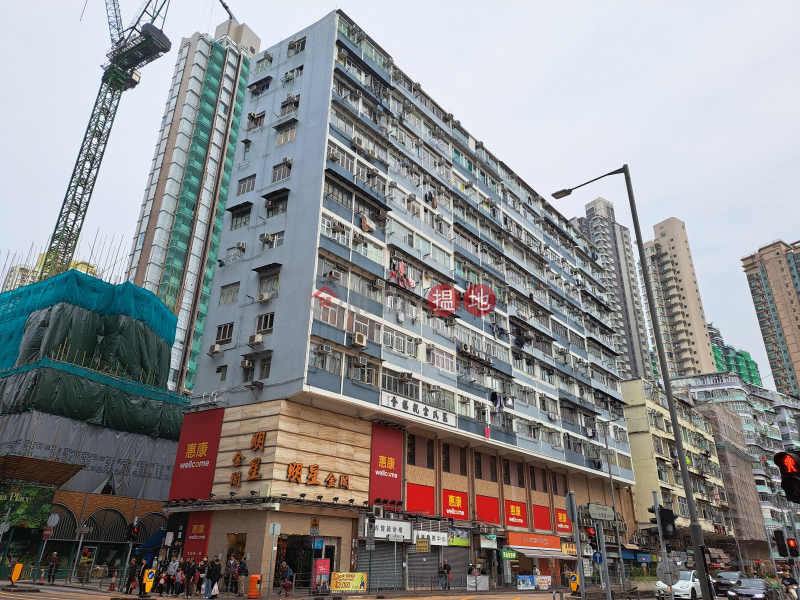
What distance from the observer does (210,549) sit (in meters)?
29.8

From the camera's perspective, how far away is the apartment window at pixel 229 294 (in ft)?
118

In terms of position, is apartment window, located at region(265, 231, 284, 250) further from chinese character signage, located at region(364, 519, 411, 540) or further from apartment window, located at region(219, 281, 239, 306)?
chinese character signage, located at region(364, 519, 411, 540)

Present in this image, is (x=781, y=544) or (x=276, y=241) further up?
(x=276, y=241)

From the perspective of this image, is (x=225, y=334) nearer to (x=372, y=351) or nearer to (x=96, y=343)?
(x=372, y=351)

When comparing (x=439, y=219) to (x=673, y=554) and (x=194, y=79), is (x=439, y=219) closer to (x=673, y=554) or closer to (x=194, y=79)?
(x=673, y=554)

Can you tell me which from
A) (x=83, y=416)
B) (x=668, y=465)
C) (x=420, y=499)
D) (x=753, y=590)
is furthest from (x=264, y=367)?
(x=668, y=465)

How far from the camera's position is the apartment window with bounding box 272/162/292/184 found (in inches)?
1486

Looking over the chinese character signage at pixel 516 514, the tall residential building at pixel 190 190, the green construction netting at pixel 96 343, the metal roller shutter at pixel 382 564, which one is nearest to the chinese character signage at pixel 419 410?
the metal roller shutter at pixel 382 564

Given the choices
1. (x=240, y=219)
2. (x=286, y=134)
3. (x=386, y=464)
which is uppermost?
(x=286, y=134)

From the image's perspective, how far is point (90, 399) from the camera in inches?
1779

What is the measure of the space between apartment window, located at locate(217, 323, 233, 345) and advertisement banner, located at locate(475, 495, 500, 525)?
20371 millimetres

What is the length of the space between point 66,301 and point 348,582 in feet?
112

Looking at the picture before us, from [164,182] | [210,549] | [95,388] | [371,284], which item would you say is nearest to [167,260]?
[164,182]

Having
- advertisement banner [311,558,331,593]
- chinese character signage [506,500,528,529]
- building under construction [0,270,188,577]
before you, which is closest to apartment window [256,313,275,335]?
advertisement banner [311,558,331,593]
